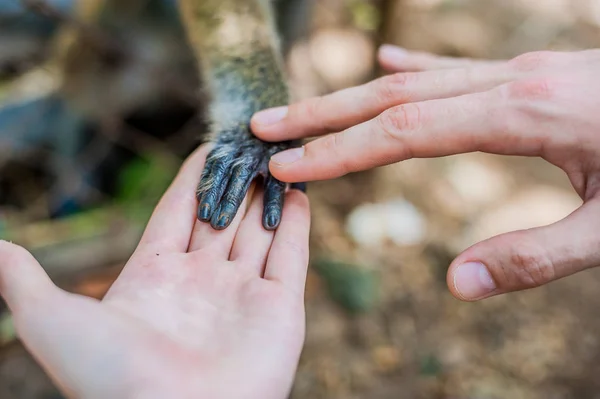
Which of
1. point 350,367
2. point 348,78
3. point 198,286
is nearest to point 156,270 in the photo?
point 198,286

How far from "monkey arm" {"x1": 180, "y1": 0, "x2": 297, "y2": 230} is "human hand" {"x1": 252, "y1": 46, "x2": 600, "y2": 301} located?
7.6 inches

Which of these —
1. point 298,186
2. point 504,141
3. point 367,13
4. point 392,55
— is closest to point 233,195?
point 298,186

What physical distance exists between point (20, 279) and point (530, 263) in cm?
74

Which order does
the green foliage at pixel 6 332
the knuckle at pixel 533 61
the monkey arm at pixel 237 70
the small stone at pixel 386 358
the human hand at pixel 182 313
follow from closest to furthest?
the human hand at pixel 182 313 < the knuckle at pixel 533 61 < the monkey arm at pixel 237 70 < the green foliage at pixel 6 332 < the small stone at pixel 386 358

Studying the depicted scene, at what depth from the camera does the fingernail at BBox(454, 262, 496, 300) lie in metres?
0.93

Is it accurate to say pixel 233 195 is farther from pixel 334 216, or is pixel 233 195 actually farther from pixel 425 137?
pixel 334 216

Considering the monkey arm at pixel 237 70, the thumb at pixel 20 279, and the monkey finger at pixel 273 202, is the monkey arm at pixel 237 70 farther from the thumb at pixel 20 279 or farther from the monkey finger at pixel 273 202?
the thumb at pixel 20 279

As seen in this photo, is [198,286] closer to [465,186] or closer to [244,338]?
[244,338]

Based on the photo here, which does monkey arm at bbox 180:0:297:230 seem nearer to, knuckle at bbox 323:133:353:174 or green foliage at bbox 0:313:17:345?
knuckle at bbox 323:133:353:174

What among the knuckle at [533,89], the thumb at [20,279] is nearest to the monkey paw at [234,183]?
the thumb at [20,279]

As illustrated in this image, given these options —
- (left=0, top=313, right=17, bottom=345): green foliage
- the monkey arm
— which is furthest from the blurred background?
the monkey arm

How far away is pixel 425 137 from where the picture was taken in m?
1.03

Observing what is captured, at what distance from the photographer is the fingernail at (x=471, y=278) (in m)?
0.93

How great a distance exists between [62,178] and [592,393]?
2099 mm
